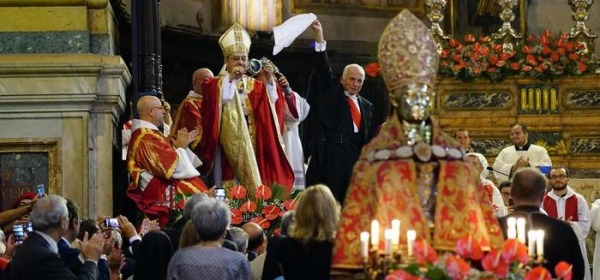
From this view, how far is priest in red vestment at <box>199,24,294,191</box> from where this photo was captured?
14.8 m

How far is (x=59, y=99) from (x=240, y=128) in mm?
1578

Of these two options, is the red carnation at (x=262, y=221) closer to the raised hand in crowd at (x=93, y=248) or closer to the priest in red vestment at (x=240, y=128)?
the priest in red vestment at (x=240, y=128)

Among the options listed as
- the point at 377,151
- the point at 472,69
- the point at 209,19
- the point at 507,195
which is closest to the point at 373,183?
the point at 377,151

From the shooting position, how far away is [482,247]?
849 cm

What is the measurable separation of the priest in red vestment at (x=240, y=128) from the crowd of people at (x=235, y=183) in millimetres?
12

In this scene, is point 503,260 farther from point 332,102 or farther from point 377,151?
point 332,102

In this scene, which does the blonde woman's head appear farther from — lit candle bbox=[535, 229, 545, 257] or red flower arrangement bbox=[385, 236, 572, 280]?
lit candle bbox=[535, 229, 545, 257]

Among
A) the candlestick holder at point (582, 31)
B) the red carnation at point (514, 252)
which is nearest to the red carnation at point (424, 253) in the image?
the red carnation at point (514, 252)

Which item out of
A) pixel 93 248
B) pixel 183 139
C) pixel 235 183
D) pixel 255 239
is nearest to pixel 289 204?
pixel 183 139

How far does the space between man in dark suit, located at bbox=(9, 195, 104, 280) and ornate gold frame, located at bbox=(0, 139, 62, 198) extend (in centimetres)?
493

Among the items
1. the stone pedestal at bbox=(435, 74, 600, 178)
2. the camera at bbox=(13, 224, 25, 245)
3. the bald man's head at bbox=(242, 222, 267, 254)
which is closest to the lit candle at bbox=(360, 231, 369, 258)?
the bald man's head at bbox=(242, 222, 267, 254)

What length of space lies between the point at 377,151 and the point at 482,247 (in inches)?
28.4

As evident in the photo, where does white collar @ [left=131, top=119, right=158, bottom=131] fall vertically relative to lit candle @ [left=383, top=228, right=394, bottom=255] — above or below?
above

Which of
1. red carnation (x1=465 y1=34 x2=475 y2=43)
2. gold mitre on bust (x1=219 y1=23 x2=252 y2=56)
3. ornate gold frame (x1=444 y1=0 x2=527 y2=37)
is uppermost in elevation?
ornate gold frame (x1=444 y1=0 x2=527 y2=37)
